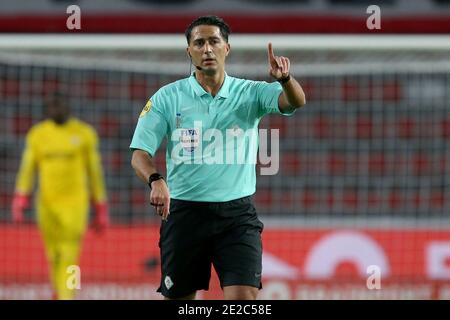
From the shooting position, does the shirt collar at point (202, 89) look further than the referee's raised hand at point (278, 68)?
Yes

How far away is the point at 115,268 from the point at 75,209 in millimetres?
751

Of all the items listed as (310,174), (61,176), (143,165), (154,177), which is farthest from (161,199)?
(310,174)

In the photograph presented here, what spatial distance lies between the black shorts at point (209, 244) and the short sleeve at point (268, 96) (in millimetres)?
444

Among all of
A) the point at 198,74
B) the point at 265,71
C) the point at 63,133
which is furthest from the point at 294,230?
the point at 198,74

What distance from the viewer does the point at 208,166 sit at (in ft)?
17.8

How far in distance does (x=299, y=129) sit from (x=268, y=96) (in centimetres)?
637

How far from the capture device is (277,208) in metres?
11.6

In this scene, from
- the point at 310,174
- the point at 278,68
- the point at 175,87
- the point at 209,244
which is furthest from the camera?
the point at 310,174

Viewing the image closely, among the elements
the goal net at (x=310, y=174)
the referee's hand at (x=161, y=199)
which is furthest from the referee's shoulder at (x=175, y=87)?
the goal net at (x=310, y=174)

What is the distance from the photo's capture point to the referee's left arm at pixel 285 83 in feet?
16.9

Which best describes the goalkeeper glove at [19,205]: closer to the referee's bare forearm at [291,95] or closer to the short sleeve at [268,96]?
the short sleeve at [268,96]

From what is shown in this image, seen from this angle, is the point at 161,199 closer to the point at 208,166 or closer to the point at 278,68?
the point at 208,166

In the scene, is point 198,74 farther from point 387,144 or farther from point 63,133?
point 387,144

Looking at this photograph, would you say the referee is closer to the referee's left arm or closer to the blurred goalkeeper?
the referee's left arm
